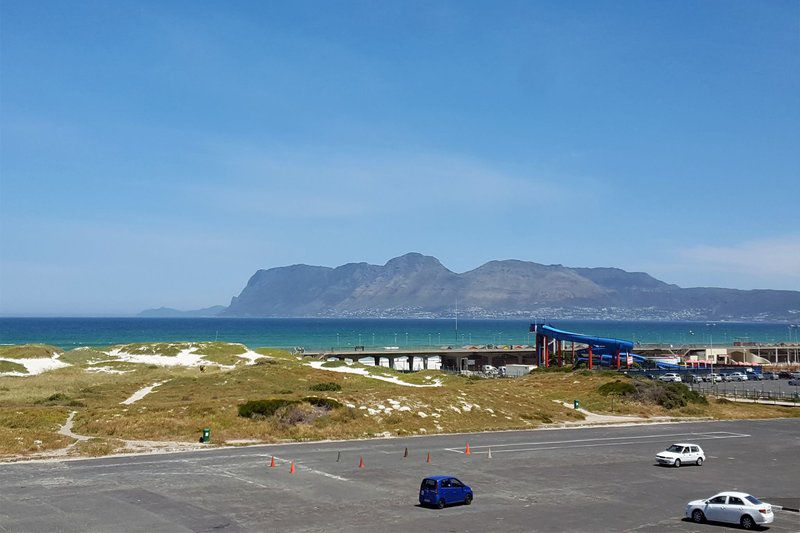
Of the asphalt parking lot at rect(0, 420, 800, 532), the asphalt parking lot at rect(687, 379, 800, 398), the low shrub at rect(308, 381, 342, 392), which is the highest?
the low shrub at rect(308, 381, 342, 392)

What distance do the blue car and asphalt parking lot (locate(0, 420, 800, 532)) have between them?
0.53 m

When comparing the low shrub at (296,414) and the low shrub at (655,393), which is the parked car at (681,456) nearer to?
the low shrub at (296,414)

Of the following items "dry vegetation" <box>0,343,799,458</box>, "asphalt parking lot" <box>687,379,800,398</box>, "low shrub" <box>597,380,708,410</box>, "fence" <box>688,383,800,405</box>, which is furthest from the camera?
"asphalt parking lot" <box>687,379,800,398</box>

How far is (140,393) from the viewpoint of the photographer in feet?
279

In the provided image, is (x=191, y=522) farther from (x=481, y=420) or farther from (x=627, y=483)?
(x=481, y=420)

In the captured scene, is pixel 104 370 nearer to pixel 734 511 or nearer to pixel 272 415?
pixel 272 415

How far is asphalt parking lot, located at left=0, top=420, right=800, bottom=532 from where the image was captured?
33750mm

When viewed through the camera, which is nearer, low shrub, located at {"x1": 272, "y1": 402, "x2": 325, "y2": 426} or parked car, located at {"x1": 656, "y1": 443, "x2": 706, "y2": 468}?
parked car, located at {"x1": 656, "y1": 443, "x2": 706, "y2": 468}

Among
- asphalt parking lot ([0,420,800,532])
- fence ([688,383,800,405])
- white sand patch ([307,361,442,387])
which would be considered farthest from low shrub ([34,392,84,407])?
fence ([688,383,800,405])

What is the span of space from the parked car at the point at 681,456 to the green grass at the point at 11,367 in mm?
92516

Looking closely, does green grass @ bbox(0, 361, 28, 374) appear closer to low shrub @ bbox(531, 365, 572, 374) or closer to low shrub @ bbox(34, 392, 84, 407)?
low shrub @ bbox(34, 392, 84, 407)

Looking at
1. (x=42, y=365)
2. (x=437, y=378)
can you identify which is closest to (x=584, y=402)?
(x=437, y=378)

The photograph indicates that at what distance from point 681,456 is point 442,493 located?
22.7 meters

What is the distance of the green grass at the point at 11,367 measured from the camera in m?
108
